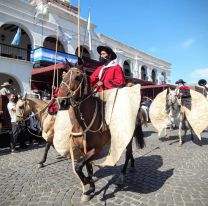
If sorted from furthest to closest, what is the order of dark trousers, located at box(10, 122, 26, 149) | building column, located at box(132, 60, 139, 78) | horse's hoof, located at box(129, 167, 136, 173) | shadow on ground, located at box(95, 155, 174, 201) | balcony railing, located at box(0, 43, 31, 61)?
building column, located at box(132, 60, 139, 78) < balcony railing, located at box(0, 43, 31, 61) < dark trousers, located at box(10, 122, 26, 149) < horse's hoof, located at box(129, 167, 136, 173) < shadow on ground, located at box(95, 155, 174, 201)

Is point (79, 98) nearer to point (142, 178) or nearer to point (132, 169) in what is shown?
point (142, 178)

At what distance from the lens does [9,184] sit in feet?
14.9

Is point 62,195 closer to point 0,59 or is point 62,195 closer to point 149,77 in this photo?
point 0,59

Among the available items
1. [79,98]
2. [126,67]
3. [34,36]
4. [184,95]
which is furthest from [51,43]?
[79,98]

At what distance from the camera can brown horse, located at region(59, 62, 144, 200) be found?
324 cm

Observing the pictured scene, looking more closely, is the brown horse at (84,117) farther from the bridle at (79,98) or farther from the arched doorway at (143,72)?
the arched doorway at (143,72)

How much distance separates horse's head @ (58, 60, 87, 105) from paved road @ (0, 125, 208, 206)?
74.6 inches

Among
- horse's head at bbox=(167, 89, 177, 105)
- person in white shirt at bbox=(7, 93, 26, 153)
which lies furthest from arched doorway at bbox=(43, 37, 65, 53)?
horse's head at bbox=(167, 89, 177, 105)

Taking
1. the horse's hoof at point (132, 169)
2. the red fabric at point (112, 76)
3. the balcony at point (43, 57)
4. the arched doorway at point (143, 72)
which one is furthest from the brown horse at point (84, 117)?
the arched doorway at point (143, 72)

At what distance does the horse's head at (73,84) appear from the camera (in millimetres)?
3162

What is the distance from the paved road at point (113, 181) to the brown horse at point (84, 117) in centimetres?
55

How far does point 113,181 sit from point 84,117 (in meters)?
1.85

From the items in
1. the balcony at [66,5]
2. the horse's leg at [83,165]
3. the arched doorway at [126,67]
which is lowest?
the horse's leg at [83,165]

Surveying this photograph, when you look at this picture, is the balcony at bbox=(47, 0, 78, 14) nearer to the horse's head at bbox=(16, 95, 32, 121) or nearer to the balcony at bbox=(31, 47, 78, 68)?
the balcony at bbox=(31, 47, 78, 68)
